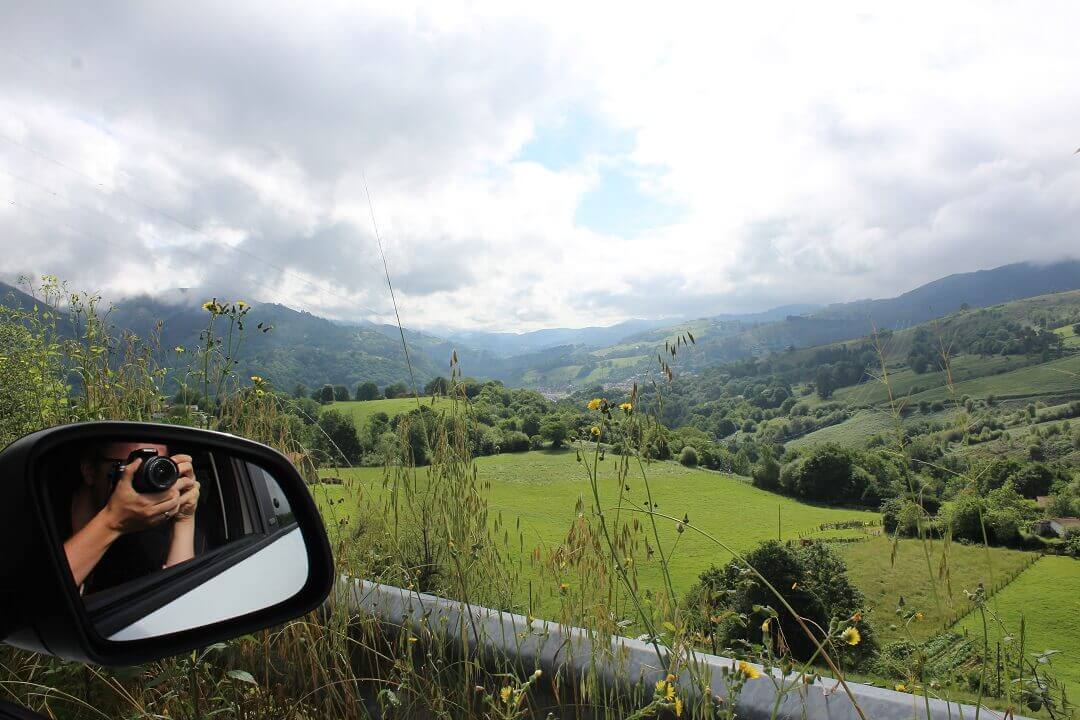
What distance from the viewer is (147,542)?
0.72 meters

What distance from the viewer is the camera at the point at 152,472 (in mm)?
688

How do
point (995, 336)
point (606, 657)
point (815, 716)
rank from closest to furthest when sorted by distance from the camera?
point (815, 716), point (606, 657), point (995, 336)

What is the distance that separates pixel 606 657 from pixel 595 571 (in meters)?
0.25

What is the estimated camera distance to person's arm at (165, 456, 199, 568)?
81cm

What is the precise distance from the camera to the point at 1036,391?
7.06m

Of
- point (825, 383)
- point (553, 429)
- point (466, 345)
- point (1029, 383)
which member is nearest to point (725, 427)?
point (825, 383)

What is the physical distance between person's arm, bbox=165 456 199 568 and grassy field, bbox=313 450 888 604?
161 inches

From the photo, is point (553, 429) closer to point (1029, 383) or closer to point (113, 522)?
point (113, 522)

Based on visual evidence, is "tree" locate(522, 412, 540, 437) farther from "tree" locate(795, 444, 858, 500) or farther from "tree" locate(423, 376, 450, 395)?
"tree" locate(423, 376, 450, 395)

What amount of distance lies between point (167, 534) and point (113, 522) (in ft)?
0.48

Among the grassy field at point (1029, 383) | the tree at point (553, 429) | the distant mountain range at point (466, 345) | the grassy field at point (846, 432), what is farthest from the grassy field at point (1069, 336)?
the tree at point (553, 429)

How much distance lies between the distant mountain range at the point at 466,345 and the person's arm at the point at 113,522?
1267 millimetres

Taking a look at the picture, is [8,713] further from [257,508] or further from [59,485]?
[257,508]

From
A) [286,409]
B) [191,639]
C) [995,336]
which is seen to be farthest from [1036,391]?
[191,639]
